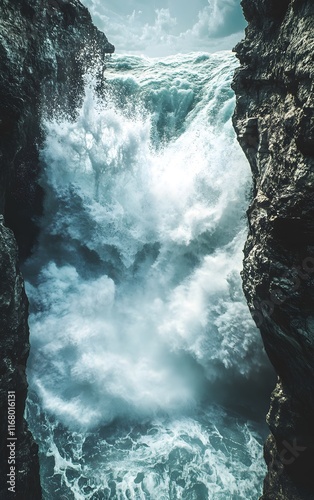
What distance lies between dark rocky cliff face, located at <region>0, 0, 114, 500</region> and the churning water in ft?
6.46

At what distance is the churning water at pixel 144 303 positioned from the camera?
14.0 m

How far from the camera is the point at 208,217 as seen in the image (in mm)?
22719

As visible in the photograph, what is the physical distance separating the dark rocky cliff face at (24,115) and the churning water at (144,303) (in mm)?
1970

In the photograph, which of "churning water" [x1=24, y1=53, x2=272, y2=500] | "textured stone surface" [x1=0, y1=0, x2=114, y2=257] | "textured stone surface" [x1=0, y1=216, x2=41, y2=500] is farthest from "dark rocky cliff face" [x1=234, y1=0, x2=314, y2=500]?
"textured stone surface" [x1=0, y1=0, x2=114, y2=257]

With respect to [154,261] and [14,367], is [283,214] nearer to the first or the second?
[14,367]

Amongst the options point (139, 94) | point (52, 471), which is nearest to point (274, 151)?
point (52, 471)

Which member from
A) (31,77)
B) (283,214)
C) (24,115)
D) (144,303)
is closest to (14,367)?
(283,214)

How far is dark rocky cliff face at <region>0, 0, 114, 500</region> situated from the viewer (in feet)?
31.1

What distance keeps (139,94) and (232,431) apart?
32.6 m

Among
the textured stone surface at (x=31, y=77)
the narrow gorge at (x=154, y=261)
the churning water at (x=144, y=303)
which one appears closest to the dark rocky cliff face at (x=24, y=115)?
the textured stone surface at (x=31, y=77)

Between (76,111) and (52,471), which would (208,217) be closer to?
(76,111)

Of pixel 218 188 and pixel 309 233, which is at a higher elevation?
pixel 218 188

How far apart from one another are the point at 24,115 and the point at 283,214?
12.5m

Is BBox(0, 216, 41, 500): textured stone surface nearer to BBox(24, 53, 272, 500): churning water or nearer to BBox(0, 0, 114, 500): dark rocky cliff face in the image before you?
BBox(0, 0, 114, 500): dark rocky cliff face
